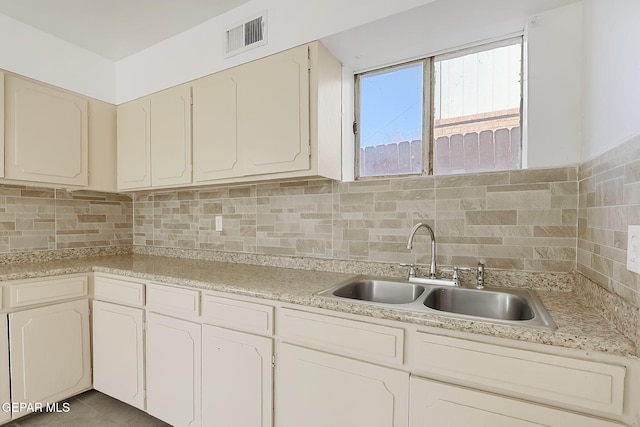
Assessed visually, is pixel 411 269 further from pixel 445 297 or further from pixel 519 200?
pixel 519 200

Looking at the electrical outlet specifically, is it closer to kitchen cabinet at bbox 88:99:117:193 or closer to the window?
the window

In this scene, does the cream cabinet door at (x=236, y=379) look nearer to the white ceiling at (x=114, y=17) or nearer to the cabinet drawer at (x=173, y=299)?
the cabinet drawer at (x=173, y=299)

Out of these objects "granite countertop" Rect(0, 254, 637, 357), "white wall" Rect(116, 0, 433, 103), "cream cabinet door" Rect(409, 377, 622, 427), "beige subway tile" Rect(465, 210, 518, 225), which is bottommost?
"cream cabinet door" Rect(409, 377, 622, 427)

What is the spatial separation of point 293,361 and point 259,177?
99 cm

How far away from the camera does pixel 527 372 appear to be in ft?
2.90

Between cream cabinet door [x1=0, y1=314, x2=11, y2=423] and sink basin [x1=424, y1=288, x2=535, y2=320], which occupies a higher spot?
sink basin [x1=424, y1=288, x2=535, y2=320]

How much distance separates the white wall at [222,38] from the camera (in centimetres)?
145

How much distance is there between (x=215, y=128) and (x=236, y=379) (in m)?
1.42

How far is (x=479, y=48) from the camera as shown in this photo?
1.61 meters

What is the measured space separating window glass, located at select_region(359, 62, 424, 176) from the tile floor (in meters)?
2.06

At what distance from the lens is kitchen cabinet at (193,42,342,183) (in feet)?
5.23

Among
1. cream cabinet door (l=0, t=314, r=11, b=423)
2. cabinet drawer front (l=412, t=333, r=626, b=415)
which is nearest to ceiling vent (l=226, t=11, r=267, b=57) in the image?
cabinet drawer front (l=412, t=333, r=626, b=415)

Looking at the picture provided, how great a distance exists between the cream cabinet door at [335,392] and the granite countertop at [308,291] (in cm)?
21

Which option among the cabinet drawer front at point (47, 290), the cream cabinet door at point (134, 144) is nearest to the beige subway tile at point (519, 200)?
the cream cabinet door at point (134, 144)
